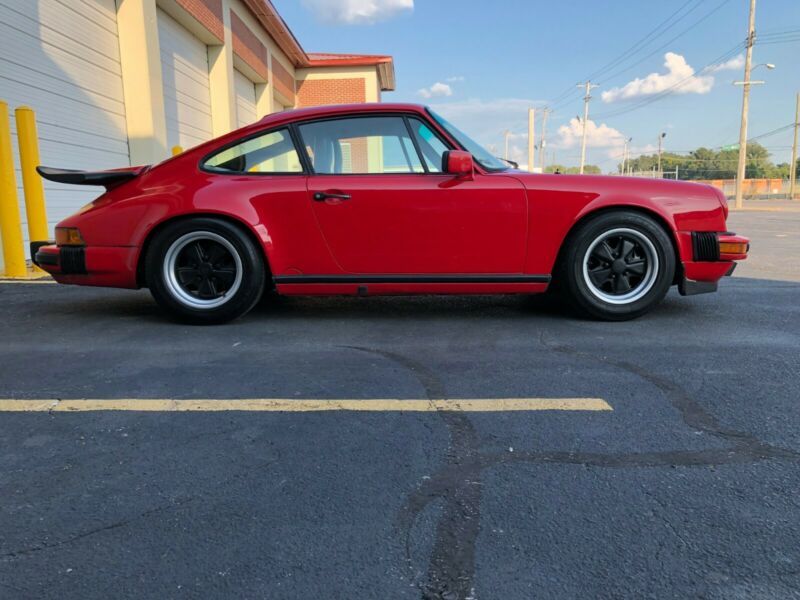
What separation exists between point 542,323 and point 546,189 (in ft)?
2.95

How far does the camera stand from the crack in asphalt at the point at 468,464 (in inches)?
55.6

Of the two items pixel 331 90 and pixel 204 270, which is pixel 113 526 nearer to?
pixel 204 270

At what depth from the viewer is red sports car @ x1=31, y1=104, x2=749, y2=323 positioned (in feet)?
12.5

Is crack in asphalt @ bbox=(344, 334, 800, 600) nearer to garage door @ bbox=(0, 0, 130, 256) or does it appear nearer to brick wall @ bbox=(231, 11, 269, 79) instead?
garage door @ bbox=(0, 0, 130, 256)

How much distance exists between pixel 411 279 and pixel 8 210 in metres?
4.51

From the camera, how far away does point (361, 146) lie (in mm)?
4035

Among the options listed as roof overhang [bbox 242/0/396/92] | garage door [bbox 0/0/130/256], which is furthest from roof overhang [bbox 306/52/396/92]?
garage door [bbox 0/0/130/256]

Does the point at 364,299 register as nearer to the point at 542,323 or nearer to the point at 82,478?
the point at 542,323

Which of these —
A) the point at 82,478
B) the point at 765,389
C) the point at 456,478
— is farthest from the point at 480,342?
the point at 82,478

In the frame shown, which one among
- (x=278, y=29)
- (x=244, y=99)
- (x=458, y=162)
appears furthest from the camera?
(x=278, y=29)

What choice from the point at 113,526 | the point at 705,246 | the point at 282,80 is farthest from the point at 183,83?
the point at 113,526

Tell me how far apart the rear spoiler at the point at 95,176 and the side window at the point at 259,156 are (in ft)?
1.86

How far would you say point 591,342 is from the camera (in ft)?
11.4

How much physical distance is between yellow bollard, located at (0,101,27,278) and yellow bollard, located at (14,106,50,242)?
0.37 feet
